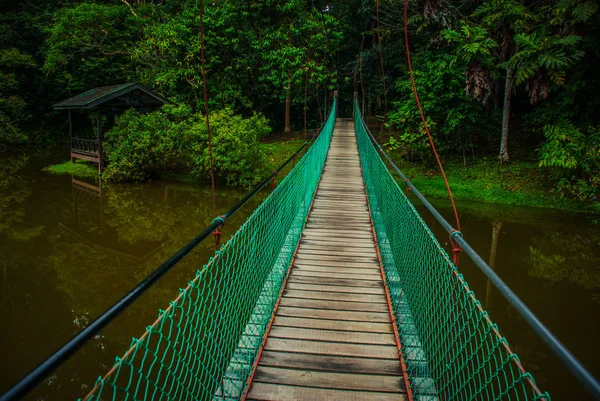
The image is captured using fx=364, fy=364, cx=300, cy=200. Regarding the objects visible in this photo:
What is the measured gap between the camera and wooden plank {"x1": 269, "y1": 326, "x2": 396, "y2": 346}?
1.94 m

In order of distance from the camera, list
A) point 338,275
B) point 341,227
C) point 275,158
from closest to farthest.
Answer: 1. point 338,275
2. point 341,227
3. point 275,158

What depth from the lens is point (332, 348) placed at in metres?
1.88

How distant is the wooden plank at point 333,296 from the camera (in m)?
2.40

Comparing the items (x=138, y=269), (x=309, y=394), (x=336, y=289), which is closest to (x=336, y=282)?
(x=336, y=289)

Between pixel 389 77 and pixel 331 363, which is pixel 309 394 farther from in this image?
pixel 389 77

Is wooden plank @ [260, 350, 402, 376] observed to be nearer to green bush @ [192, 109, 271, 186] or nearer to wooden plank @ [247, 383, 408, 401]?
wooden plank @ [247, 383, 408, 401]

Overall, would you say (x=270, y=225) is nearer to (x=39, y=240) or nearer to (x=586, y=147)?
(x=39, y=240)

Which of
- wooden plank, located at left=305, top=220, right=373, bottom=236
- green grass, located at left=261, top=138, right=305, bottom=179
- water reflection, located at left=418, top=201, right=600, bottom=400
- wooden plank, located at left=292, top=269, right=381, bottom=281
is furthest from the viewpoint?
green grass, located at left=261, top=138, right=305, bottom=179

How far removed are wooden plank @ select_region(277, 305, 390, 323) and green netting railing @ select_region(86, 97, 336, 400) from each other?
4.1 inches

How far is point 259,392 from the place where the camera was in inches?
61.7

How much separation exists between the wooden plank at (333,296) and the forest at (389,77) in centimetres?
438

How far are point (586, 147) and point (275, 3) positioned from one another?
30.5ft

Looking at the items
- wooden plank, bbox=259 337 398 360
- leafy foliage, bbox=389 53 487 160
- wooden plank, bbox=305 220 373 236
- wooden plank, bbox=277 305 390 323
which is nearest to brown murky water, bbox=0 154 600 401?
wooden plank, bbox=305 220 373 236

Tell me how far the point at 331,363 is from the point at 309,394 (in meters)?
0.23
